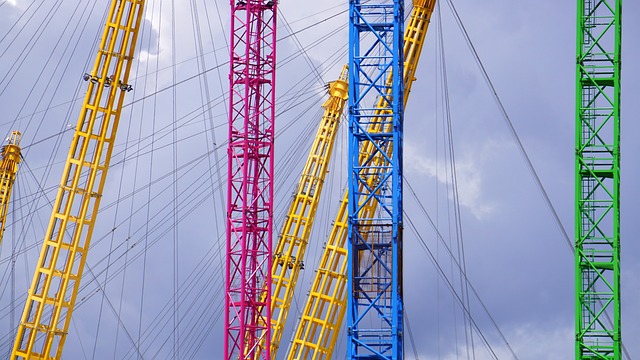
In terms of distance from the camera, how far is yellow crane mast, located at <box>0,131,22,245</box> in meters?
119

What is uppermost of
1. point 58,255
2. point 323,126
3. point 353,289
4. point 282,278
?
point 323,126

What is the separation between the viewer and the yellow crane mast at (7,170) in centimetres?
11894

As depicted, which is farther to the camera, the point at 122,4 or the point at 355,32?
the point at 122,4

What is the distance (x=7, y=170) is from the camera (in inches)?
4732

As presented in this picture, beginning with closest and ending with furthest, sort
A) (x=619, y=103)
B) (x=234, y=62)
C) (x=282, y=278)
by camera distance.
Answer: (x=619, y=103) < (x=234, y=62) < (x=282, y=278)

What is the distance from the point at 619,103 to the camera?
84.6m

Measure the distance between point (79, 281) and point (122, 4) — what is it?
15579 mm

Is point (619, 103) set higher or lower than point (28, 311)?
higher

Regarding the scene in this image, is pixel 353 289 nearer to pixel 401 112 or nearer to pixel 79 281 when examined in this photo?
pixel 401 112

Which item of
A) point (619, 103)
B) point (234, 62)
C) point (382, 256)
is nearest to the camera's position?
point (382, 256)

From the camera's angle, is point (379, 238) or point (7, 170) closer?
point (379, 238)

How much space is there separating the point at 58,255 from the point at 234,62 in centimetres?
1435

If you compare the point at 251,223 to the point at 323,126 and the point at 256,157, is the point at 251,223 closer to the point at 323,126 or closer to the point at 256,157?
the point at 256,157

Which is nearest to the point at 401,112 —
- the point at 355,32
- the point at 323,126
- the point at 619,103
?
the point at 355,32
